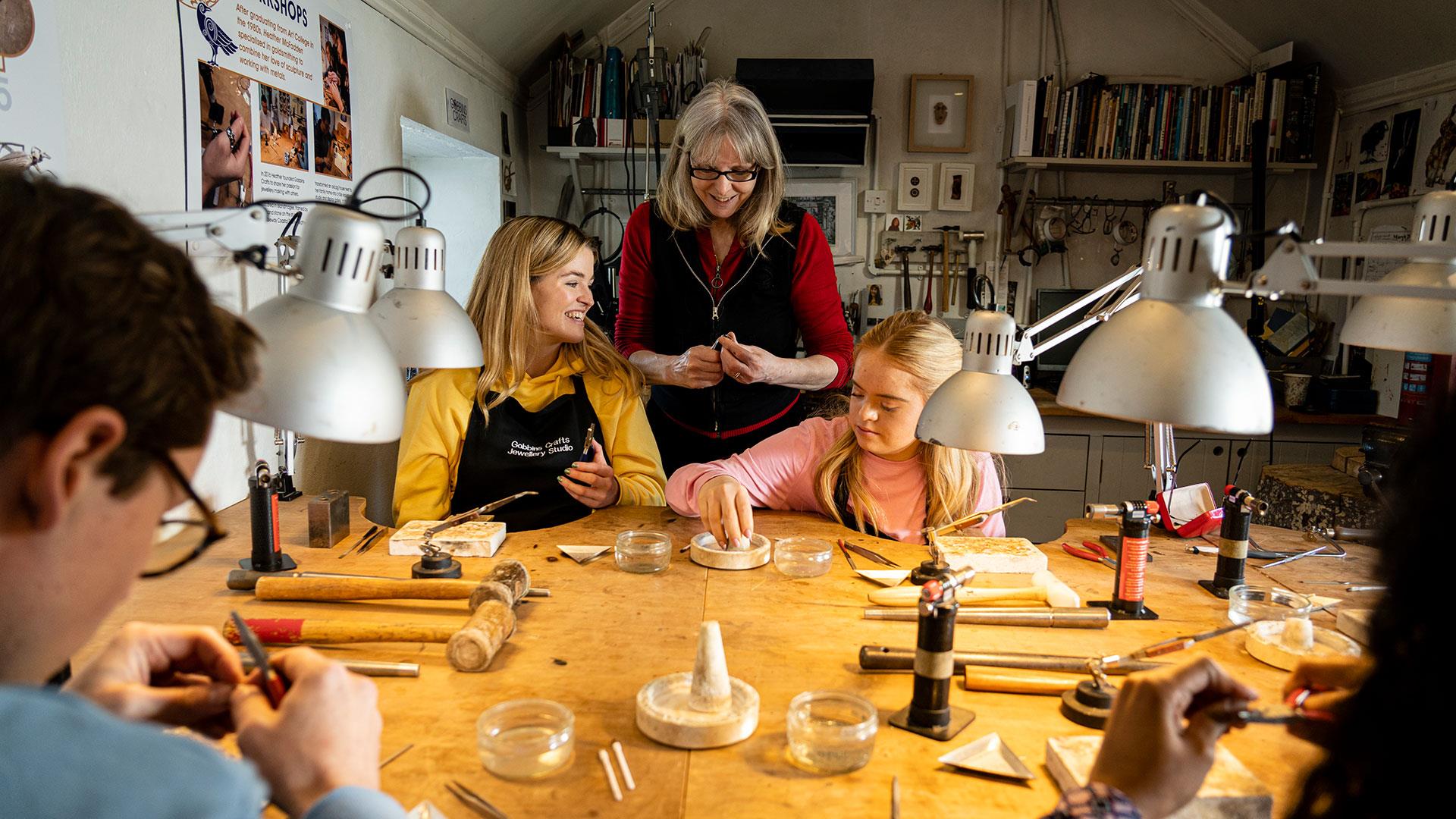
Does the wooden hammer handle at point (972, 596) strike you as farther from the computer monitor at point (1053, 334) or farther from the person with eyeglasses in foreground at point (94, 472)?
the computer monitor at point (1053, 334)

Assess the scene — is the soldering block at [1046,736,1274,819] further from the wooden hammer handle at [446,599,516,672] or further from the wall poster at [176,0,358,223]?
the wall poster at [176,0,358,223]

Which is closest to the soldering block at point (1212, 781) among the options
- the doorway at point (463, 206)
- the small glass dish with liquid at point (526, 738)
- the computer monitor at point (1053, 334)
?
the small glass dish with liquid at point (526, 738)

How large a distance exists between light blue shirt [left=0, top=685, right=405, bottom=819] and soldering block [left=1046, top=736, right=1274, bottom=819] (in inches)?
36.6

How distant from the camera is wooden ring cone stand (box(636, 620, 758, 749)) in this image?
4.04ft

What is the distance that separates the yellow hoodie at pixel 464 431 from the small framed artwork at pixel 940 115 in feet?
10.2

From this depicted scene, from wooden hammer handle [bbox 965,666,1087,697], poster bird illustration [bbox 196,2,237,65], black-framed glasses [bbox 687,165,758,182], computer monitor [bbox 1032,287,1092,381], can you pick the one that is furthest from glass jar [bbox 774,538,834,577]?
computer monitor [bbox 1032,287,1092,381]

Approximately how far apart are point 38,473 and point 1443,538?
1.11 m

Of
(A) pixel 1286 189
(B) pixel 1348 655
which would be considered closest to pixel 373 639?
(B) pixel 1348 655

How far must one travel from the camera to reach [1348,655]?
1572mm

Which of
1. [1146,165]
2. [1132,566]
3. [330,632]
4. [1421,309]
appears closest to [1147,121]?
[1146,165]

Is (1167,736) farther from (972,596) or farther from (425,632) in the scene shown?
(425,632)

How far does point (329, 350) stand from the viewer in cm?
99

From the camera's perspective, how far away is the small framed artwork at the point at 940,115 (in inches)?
203

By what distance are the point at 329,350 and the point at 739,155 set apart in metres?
1.91
